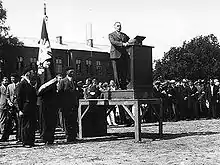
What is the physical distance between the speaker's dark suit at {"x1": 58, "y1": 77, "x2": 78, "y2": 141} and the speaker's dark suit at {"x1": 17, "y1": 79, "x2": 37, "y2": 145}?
1195 millimetres

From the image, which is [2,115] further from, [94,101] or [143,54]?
[143,54]

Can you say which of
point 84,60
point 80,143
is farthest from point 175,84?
point 84,60

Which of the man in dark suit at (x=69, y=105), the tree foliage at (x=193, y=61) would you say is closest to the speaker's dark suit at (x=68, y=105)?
the man in dark suit at (x=69, y=105)

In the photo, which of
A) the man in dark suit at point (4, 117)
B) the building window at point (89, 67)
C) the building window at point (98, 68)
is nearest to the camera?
the man in dark suit at point (4, 117)

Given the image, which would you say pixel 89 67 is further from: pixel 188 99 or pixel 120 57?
pixel 120 57

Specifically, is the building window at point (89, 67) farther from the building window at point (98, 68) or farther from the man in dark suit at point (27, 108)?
the man in dark suit at point (27, 108)

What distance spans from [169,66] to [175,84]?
5679cm

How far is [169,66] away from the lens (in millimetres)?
78312

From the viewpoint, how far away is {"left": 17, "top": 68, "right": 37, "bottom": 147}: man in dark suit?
1137 centimetres

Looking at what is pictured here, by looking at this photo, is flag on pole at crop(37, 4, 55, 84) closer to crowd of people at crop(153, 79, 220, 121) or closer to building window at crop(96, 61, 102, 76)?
crowd of people at crop(153, 79, 220, 121)

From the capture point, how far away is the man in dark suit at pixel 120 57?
41.8 feet

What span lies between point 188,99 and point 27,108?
12508mm

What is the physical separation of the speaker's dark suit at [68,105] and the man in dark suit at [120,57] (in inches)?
55.5

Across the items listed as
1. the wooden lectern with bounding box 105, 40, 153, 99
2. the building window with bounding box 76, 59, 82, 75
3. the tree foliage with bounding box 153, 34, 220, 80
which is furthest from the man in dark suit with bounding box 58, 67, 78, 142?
the tree foliage with bounding box 153, 34, 220, 80
